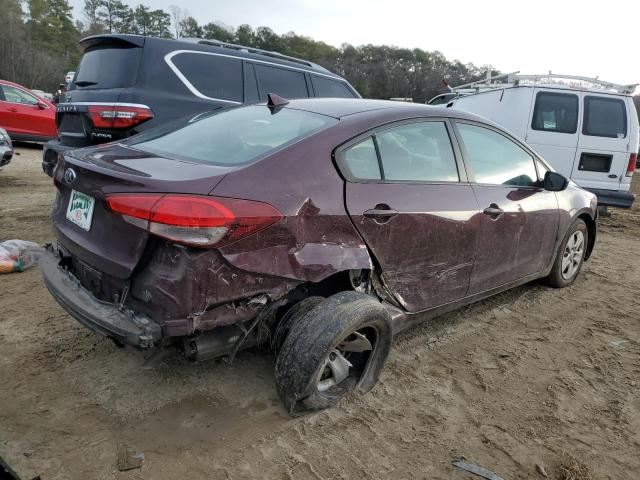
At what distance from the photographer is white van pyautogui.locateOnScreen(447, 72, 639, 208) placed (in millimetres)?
7488

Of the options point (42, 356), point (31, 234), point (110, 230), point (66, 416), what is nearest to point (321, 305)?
point (110, 230)

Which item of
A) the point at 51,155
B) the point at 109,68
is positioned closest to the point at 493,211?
the point at 109,68

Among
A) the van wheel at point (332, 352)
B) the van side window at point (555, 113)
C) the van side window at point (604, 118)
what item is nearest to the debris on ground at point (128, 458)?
the van wheel at point (332, 352)

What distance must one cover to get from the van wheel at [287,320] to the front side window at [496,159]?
1.53m

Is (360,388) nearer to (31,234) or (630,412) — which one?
(630,412)

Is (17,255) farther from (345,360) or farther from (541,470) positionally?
(541,470)

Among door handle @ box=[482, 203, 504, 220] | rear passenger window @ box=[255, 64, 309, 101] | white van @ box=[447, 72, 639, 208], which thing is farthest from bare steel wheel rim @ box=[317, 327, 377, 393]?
white van @ box=[447, 72, 639, 208]

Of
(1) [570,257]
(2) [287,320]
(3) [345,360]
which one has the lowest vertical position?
(3) [345,360]

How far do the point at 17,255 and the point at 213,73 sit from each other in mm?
2801

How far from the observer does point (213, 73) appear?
5.56 metres

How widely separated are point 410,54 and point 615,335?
267ft

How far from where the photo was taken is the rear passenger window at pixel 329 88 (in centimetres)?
664

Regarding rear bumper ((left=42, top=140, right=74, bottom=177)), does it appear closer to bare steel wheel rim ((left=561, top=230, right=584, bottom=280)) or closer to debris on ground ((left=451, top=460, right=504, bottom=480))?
debris on ground ((left=451, top=460, right=504, bottom=480))

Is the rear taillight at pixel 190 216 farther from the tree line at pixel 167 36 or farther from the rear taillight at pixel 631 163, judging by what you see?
the tree line at pixel 167 36
